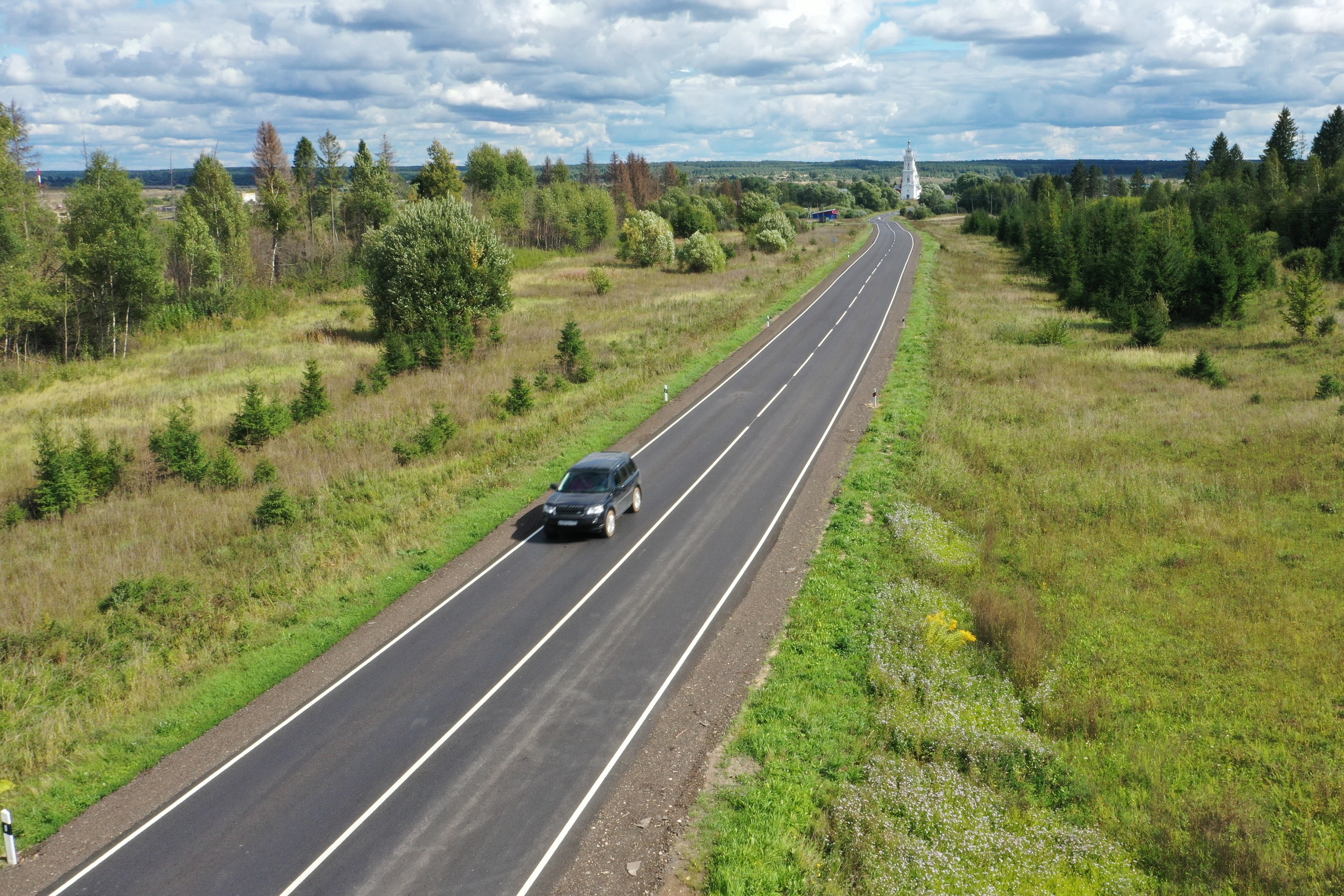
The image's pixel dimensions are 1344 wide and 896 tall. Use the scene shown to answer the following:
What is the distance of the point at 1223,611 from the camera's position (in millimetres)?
17234

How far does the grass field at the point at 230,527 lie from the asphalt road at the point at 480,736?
1.85 metres

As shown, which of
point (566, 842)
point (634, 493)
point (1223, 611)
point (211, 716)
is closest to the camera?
point (566, 842)

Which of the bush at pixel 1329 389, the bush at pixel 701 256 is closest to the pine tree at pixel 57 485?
the bush at pixel 1329 389

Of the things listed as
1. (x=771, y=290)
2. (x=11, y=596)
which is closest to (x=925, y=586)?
(x=11, y=596)

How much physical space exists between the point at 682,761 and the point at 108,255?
55.0m

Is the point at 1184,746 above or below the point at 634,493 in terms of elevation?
below

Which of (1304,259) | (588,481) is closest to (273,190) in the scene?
(588,481)

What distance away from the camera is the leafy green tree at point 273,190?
81125 mm

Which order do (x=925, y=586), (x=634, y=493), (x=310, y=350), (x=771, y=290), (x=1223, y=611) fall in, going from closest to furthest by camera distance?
(x=1223, y=611) → (x=925, y=586) → (x=634, y=493) → (x=310, y=350) → (x=771, y=290)

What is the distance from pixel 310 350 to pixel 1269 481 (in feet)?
155

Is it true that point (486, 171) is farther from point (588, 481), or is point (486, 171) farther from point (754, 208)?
point (588, 481)

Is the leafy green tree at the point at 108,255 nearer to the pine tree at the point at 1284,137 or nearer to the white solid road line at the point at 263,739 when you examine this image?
the white solid road line at the point at 263,739

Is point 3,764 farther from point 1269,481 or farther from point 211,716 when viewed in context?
point 1269,481

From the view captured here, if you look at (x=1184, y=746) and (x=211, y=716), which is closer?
(x=1184, y=746)
